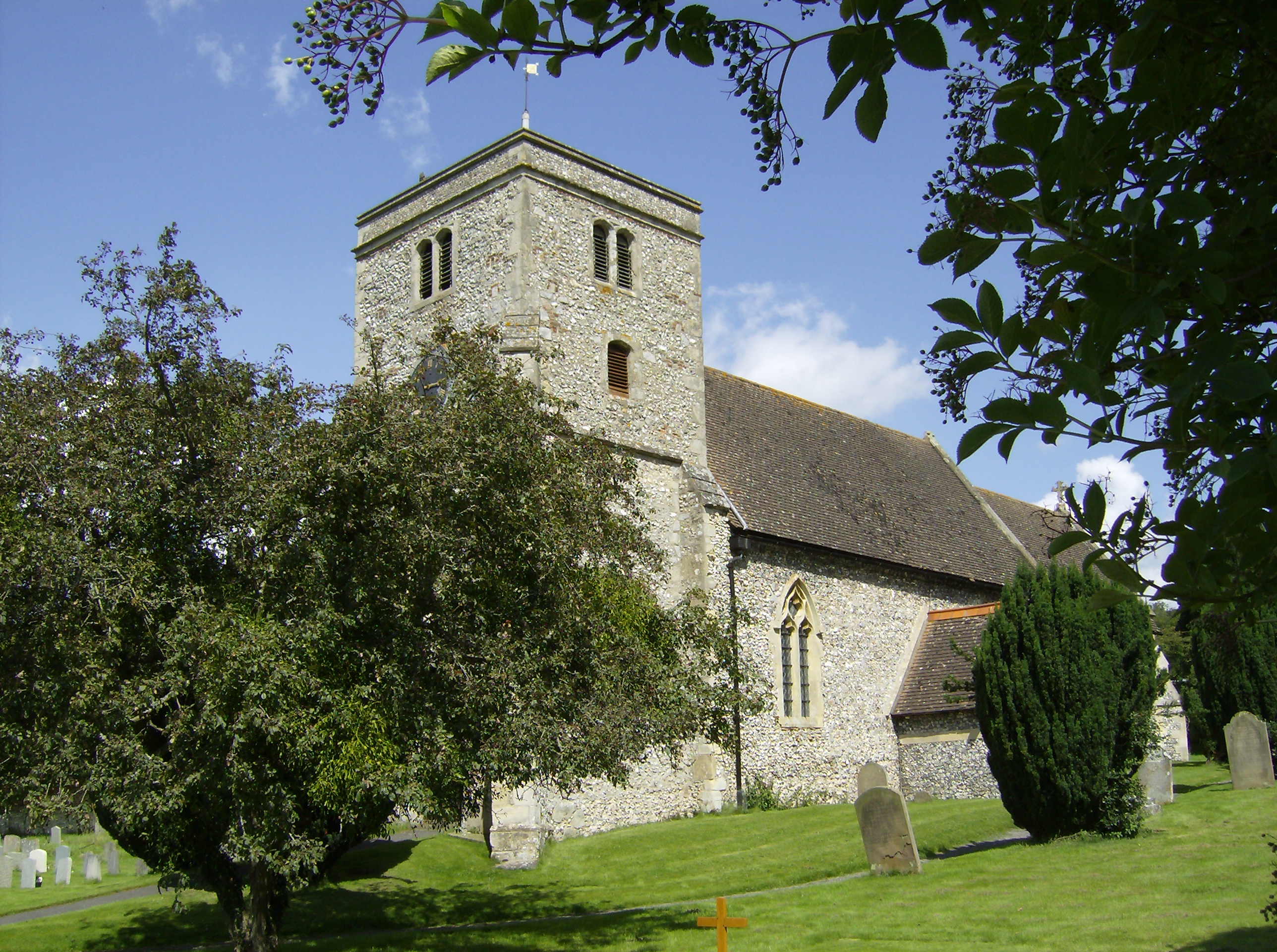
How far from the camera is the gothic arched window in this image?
66.5ft

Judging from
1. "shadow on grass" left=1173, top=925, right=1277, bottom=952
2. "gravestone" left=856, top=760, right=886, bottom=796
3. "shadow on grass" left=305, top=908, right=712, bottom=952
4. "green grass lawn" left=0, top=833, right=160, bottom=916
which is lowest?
"green grass lawn" left=0, top=833, right=160, bottom=916

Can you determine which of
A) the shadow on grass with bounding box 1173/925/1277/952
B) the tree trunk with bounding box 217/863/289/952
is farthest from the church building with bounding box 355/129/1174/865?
the shadow on grass with bounding box 1173/925/1277/952

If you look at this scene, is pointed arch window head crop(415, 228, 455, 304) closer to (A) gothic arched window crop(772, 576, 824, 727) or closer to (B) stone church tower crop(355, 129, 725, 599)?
(B) stone church tower crop(355, 129, 725, 599)

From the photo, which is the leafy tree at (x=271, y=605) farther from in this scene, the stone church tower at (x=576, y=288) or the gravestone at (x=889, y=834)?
the stone church tower at (x=576, y=288)

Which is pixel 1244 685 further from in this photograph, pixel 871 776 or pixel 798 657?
pixel 871 776

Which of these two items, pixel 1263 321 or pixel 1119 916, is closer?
pixel 1263 321

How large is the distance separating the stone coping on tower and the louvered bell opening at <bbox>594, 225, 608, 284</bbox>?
51cm

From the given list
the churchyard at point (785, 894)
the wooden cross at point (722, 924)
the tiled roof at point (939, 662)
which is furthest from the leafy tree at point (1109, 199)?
the tiled roof at point (939, 662)

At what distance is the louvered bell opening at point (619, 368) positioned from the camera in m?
19.1

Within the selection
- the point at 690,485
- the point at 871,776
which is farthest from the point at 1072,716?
the point at 690,485

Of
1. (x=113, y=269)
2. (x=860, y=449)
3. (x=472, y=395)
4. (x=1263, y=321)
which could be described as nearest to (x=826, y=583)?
(x=860, y=449)

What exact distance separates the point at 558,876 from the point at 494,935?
12.6ft

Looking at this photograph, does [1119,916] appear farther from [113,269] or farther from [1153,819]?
[113,269]

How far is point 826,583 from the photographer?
21.5 m
